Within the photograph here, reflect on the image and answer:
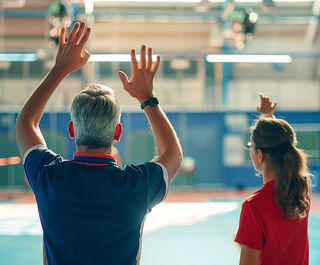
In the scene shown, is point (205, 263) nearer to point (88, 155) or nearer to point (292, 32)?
point (88, 155)

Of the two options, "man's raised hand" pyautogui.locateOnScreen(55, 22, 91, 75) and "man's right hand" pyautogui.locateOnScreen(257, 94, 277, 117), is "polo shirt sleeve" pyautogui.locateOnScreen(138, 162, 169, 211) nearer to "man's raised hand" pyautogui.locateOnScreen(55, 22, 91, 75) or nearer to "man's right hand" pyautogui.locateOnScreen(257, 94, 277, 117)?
"man's raised hand" pyautogui.locateOnScreen(55, 22, 91, 75)

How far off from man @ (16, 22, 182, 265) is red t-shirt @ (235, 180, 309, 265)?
0.36m

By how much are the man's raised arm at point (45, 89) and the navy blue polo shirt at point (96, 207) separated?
0.16 m

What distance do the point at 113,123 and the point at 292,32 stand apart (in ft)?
43.0

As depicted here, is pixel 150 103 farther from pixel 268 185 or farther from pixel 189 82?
pixel 189 82

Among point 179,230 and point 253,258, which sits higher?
point 253,258

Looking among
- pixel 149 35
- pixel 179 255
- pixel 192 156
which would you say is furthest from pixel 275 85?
pixel 179 255

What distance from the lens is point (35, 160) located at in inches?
48.5

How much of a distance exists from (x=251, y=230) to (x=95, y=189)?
22.9 inches

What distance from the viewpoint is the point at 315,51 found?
1236 cm

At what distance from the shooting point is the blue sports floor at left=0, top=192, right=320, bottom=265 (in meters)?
4.41

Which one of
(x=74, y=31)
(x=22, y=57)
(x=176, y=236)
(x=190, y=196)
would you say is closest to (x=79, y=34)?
(x=74, y=31)

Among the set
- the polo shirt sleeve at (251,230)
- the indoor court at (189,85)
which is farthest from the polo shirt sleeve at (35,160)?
the indoor court at (189,85)

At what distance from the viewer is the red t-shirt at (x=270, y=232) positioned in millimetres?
1402
